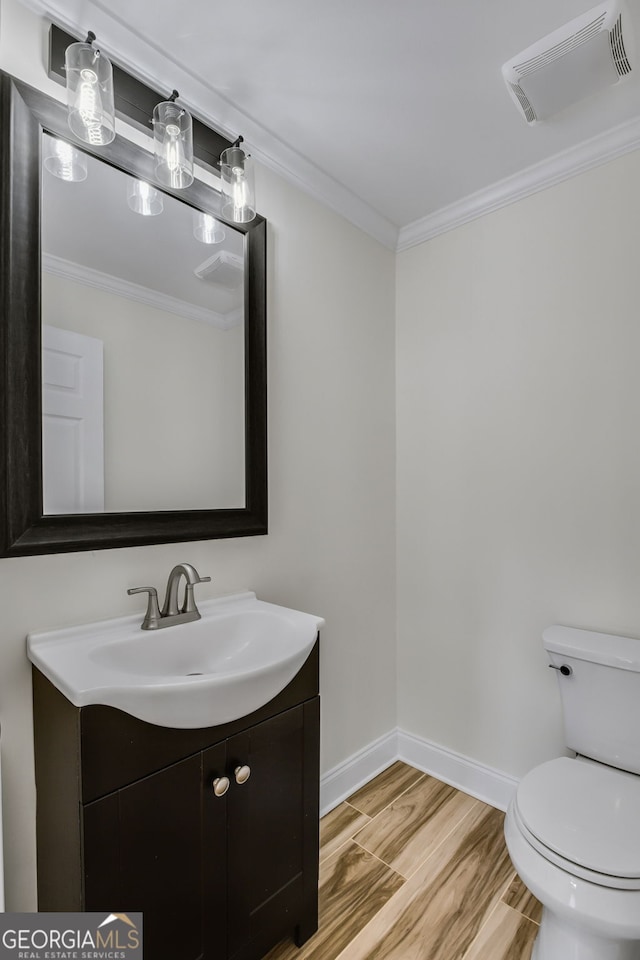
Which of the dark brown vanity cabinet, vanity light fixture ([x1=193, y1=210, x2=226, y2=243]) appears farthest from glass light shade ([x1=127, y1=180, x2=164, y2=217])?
the dark brown vanity cabinet

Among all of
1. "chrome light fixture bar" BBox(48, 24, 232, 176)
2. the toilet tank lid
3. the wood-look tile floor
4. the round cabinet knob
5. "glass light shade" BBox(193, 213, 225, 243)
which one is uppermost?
"chrome light fixture bar" BBox(48, 24, 232, 176)

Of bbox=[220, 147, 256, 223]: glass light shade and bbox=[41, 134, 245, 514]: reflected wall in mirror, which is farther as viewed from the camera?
bbox=[220, 147, 256, 223]: glass light shade

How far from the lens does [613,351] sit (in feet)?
5.46

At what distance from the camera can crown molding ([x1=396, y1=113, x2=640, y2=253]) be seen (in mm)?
1628

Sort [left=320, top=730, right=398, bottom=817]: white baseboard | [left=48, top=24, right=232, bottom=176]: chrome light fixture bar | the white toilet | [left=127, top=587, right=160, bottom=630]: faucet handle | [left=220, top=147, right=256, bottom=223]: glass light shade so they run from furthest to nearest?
1. [left=320, top=730, right=398, bottom=817]: white baseboard
2. [left=220, top=147, right=256, bottom=223]: glass light shade
3. [left=127, top=587, right=160, bottom=630]: faucet handle
4. [left=48, top=24, right=232, bottom=176]: chrome light fixture bar
5. the white toilet

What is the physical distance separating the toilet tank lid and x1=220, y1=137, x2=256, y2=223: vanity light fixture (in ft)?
5.40

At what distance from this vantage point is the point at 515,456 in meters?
1.90

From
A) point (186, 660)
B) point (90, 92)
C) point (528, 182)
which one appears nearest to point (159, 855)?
point (186, 660)

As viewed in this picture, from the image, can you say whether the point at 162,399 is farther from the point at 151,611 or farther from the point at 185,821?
the point at 185,821

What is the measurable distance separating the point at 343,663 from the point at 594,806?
3.06ft

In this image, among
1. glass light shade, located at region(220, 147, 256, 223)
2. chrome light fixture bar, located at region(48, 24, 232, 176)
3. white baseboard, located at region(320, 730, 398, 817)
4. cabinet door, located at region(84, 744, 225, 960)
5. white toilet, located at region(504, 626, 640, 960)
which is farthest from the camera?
white baseboard, located at region(320, 730, 398, 817)

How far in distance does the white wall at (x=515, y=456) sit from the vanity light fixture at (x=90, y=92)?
1.38 m

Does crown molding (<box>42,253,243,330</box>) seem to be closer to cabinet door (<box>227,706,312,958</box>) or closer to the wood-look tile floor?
cabinet door (<box>227,706,312,958</box>)

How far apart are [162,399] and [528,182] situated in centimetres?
154
